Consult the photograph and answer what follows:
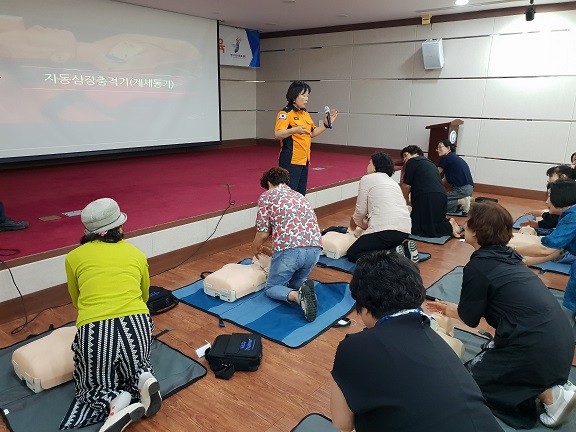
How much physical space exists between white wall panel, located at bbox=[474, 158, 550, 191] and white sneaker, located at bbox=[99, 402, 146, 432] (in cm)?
628

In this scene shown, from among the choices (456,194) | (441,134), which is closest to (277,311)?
(456,194)

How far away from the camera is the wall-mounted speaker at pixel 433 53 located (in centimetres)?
658

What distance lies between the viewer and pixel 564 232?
2605 mm

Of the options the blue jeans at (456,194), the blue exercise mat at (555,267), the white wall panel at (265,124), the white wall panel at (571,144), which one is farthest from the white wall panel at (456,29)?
the blue exercise mat at (555,267)

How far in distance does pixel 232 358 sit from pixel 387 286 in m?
1.27

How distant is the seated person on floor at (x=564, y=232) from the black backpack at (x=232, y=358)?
6.34 ft

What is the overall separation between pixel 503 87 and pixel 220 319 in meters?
5.72

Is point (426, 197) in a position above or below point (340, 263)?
above

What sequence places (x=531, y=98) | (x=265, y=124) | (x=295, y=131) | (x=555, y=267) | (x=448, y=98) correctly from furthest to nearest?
(x=265, y=124) < (x=448, y=98) < (x=531, y=98) < (x=295, y=131) < (x=555, y=267)

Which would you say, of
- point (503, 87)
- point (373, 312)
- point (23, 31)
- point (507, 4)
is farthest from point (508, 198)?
point (23, 31)

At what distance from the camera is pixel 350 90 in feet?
26.1

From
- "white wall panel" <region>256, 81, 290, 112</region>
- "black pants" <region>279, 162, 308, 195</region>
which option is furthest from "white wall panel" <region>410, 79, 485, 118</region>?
"black pants" <region>279, 162, 308, 195</region>

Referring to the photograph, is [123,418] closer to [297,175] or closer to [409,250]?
[409,250]

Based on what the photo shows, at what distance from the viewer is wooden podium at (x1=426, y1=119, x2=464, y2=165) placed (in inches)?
256
